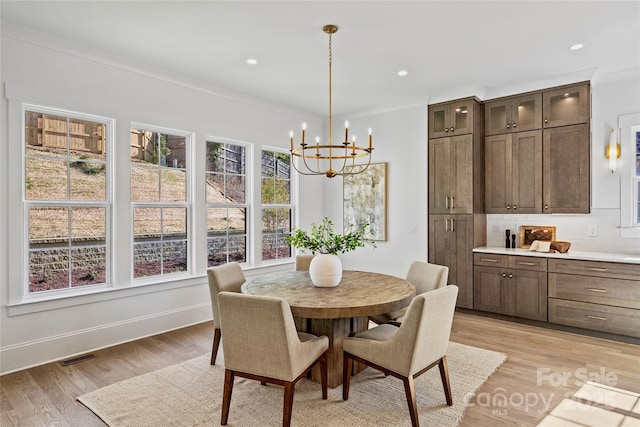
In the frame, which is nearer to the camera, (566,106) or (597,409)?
(597,409)

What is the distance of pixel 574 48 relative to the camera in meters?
3.39

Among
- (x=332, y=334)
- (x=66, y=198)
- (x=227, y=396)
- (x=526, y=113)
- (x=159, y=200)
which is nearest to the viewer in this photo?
(x=227, y=396)

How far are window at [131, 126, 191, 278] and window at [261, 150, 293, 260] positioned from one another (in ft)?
3.86

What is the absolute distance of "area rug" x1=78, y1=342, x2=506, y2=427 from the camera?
7.59 feet

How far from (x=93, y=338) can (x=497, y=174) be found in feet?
15.6

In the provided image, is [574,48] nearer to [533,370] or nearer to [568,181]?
[568,181]

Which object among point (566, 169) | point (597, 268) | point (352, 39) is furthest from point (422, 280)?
point (566, 169)

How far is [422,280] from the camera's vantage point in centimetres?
328

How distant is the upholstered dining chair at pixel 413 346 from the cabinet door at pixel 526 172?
2.67 metres

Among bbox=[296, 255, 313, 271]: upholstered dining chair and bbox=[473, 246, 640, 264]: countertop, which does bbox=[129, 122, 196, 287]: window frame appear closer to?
bbox=[296, 255, 313, 271]: upholstered dining chair

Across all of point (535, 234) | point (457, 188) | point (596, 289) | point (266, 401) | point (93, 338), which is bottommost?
point (266, 401)

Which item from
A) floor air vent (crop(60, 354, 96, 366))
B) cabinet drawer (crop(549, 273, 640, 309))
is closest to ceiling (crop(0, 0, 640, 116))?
cabinet drawer (crop(549, 273, 640, 309))

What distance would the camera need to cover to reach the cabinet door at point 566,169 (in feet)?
13.4

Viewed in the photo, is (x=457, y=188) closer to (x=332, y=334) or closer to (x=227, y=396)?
(x=332, y=334)
